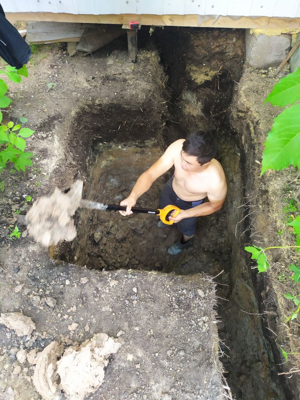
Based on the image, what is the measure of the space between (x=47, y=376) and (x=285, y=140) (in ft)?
6.83

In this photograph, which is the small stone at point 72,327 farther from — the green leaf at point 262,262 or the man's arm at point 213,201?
the green leaf at point 262,262

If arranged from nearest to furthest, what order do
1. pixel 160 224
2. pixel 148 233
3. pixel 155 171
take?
pixel 155 171 → pixel 160 224 → pixel 148 233

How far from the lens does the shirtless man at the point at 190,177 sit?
2.35 m

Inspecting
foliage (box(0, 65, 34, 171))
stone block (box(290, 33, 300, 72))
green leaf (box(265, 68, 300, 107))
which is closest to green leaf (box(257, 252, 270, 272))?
green leaf (box(265, 68, 300, 107))

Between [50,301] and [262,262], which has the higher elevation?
[262,262]

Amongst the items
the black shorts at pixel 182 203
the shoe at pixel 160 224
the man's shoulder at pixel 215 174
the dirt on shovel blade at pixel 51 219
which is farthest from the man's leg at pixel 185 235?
the dirt on shovel blade at pixel 51 219

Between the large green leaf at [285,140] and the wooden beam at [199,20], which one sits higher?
the wooden beam at [199,20]

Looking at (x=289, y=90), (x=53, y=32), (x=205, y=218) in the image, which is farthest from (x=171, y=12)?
(x=205, y=218)

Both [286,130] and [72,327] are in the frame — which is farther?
[72,327]

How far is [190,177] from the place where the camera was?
284cm

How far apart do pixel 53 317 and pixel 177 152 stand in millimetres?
1836

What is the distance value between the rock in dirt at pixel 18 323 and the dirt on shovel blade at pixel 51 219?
1.96 ft

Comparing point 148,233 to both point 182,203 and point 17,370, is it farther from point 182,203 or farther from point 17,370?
point 17,370

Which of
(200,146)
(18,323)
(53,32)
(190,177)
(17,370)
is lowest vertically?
(17,370)
